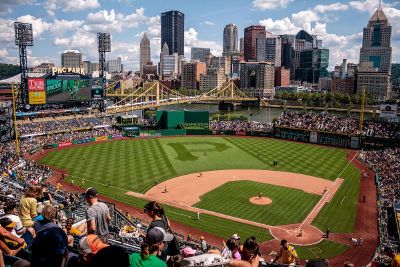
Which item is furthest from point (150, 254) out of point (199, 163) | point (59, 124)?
point (59, 124)

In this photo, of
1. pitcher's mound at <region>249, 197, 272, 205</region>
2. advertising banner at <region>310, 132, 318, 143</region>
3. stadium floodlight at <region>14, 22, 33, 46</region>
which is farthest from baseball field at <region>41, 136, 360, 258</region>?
stadium floodlight at <region>14, 22, 33, 46</region>

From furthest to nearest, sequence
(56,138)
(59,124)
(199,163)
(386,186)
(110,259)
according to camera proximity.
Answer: (59,124), (56,138), (199,163), (386,186), (110,259)

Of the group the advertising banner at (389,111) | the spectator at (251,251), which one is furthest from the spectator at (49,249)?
the advertising banner at (389,111)

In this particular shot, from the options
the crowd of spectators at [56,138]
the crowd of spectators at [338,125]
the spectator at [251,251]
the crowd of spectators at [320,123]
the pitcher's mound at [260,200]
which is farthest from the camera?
the crowd of spectators at [320,123]

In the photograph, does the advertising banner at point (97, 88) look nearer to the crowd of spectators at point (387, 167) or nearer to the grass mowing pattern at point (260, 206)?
the grass mowing pattern at point (260, 206)

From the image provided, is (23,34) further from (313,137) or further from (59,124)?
(313,137)

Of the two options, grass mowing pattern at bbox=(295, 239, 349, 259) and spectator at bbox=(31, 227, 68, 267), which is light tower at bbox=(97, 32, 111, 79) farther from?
spectator at bbox=(31, 227, 68, 267)

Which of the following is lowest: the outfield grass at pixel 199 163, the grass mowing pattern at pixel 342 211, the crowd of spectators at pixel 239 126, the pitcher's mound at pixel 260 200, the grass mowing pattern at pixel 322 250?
the grass mowing pattern at pixel 322 250
